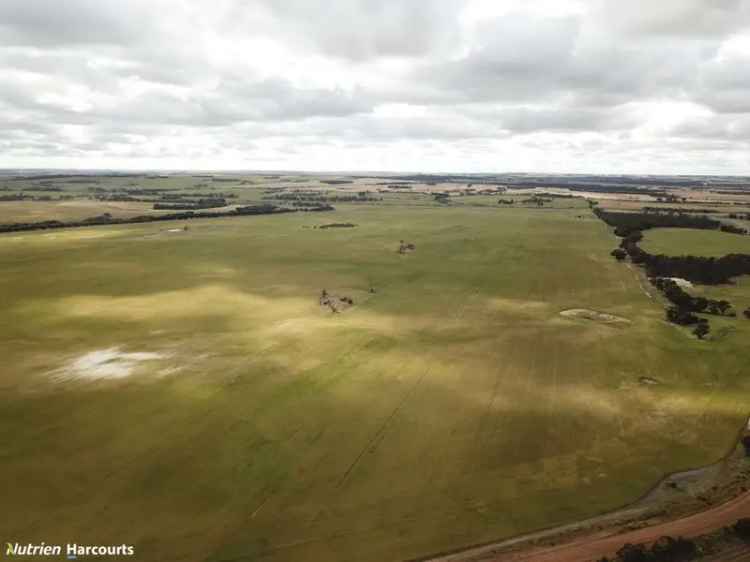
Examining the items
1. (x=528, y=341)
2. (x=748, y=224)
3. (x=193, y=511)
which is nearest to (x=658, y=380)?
(x=528, y=341)

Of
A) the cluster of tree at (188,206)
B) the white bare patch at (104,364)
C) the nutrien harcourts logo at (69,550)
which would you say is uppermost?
the cluster of tree at (188,206)

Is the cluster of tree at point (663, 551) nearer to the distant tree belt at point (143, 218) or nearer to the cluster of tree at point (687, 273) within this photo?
the cluster of tree at point (687, 273)

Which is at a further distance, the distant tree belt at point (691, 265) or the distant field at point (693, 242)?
the distant field at point (693, 242)

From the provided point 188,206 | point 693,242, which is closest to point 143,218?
point 188,206

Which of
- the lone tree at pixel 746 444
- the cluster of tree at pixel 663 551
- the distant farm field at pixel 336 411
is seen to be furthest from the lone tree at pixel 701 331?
the cluster of tree at pixel 663 551

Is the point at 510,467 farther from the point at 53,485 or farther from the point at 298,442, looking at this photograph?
Answer: the point at 53,485

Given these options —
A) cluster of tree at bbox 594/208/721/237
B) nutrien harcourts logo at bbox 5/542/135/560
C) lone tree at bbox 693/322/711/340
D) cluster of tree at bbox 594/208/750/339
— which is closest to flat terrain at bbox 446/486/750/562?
nutrien harcourts logo at bbox 5/542/135/560

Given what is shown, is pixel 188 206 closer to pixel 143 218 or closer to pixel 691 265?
pixel 143 218
